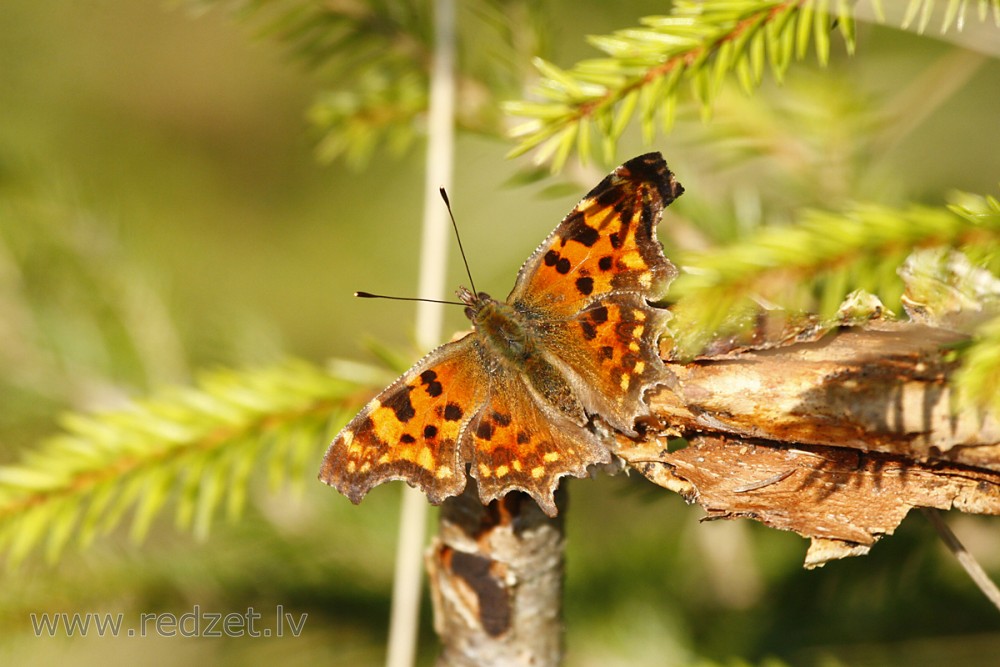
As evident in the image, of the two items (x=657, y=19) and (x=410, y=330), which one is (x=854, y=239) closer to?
(x=657, y=19)

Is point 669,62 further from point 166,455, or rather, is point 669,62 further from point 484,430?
point 166,455

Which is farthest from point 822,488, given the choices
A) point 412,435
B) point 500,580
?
point 412,435

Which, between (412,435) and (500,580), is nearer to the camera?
(500,580)

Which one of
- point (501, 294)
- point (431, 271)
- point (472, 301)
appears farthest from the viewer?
point (501, 294)

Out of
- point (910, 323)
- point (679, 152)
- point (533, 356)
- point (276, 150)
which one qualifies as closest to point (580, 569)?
point (533, 356)

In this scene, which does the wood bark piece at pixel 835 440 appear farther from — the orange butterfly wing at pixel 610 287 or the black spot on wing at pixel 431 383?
the black spot on wing at pixel 431 383

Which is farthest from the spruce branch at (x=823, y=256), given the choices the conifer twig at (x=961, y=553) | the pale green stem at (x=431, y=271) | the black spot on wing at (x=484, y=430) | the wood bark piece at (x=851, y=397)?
the pale green stem at (x=431, y=271)
